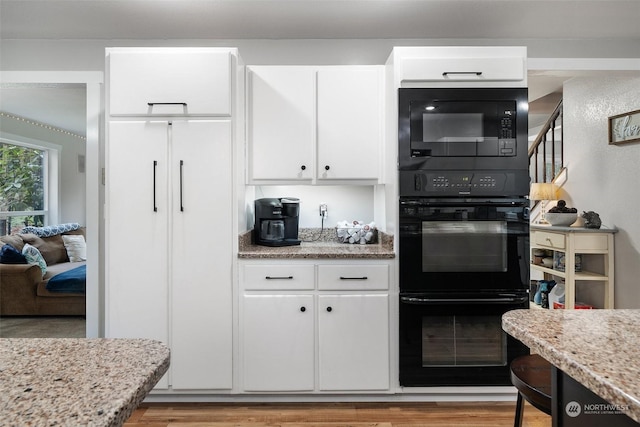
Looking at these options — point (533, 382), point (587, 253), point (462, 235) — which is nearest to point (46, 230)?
point (462, 235)

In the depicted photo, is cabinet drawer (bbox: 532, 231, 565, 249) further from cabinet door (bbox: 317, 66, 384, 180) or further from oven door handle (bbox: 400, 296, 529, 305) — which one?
cabinet door (bbox: 317, 66, 384, 180)

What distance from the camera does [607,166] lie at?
11.8 feet

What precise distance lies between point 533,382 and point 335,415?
1349mm

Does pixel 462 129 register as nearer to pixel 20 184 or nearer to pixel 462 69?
pixel 462 69

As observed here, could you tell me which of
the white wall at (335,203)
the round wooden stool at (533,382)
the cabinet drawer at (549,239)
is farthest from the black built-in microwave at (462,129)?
the cabinet drawer at (549,239)

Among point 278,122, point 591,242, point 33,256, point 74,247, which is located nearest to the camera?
point 278,122

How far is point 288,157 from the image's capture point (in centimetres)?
259

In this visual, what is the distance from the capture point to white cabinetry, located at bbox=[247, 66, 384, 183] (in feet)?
8.47

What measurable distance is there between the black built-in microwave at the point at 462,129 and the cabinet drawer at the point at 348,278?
644 mm

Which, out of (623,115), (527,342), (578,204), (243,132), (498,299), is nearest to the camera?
(527,342)

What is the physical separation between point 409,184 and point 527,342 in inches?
59.7

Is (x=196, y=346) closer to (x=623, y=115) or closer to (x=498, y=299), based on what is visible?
(x=498, y=299)

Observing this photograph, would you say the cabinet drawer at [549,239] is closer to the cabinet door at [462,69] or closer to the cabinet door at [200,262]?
the cabinet door at [462,69]

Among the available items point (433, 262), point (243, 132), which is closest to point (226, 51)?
point (243, 132)
